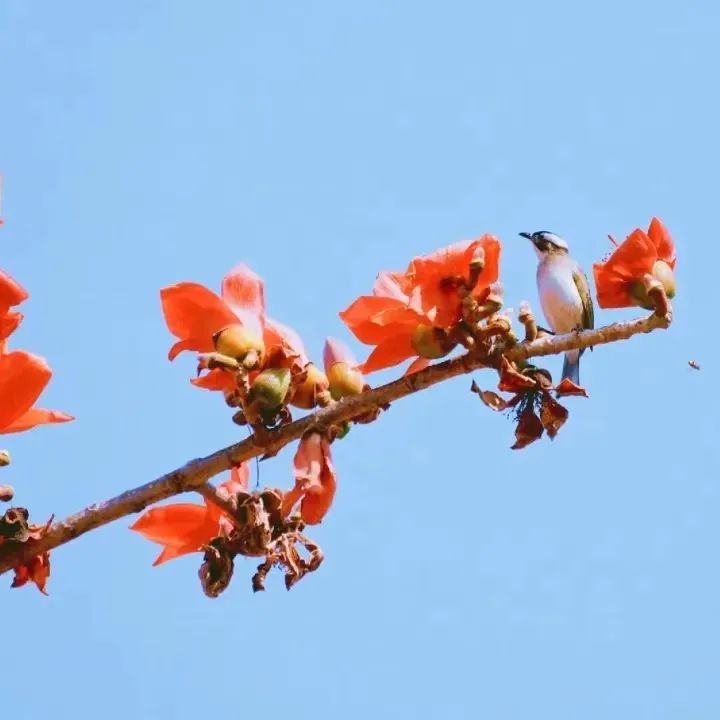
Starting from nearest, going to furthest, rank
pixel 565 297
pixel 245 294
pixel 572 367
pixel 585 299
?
pixel 245 294
pixel 565 297
pixel 585 299
pixel 572 367

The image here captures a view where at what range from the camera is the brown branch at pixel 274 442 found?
6.22ft

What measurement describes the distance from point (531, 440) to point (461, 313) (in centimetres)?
23

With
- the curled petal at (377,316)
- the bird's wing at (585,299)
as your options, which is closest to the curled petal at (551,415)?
the curled petal at (377,316)

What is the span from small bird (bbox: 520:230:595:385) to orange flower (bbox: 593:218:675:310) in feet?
11.8

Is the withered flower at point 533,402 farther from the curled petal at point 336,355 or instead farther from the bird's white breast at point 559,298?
the bird's white breast at point 559,298

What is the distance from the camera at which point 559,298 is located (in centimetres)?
620

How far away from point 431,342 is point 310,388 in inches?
8.2

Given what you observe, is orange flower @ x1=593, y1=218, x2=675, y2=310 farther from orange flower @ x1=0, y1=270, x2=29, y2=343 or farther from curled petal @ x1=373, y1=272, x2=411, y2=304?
orange flower @ x1=0, y1=270, x2=29, y2=343

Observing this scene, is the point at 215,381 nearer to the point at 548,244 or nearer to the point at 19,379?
the point at 19,379

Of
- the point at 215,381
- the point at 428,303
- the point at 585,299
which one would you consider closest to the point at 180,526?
the point at 215,381

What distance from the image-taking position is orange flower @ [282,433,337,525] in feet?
6.50

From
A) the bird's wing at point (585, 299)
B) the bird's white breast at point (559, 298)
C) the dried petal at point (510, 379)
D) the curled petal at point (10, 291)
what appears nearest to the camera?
the curled petal at point (10, 291)

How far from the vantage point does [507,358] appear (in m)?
2.03

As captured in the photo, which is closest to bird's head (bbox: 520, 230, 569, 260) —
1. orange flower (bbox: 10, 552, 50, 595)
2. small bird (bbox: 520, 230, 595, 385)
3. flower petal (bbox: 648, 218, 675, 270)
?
small bird (bbox: 520, 230, 595, 385)
